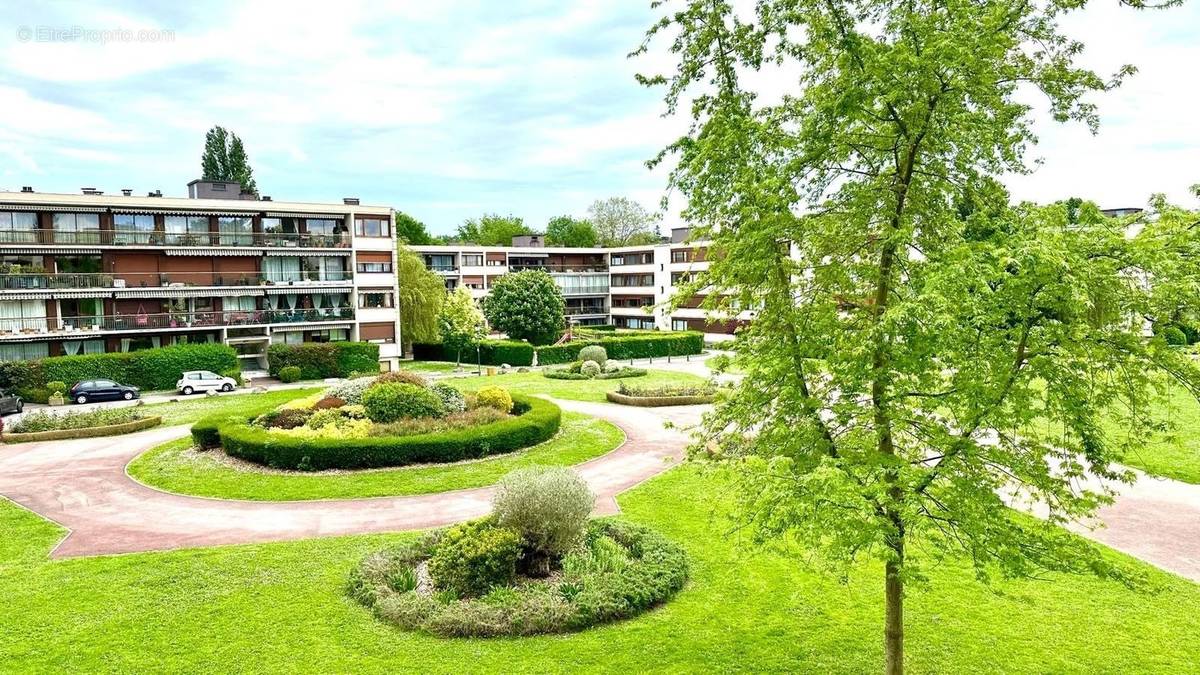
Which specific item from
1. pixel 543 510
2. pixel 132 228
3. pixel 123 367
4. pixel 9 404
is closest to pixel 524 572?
pixel 543 510

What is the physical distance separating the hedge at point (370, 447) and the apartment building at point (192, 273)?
26.9 metres

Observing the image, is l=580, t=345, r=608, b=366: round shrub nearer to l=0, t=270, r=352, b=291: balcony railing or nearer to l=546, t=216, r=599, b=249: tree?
l=0, t=270, r=352, b=291: balcony railing

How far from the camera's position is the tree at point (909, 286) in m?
7.03

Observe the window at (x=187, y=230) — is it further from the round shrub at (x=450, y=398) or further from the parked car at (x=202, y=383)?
the round shrub at (x=450, y=398)

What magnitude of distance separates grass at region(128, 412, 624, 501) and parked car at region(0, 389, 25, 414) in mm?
15660

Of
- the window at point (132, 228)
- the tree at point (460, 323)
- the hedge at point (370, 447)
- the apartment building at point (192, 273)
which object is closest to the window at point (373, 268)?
the apartment building at point (192, 273)

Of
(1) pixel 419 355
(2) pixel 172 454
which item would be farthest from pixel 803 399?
(1) pixel 419 355

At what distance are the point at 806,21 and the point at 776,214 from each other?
235 centimetres

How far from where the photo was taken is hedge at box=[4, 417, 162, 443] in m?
28.6

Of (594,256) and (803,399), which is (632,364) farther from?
(803,399)

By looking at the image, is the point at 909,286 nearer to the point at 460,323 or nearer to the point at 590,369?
the point at 590,369

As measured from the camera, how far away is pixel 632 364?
55406 millimetres

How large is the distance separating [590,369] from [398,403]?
22048 millimetres

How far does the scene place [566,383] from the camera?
44.2 meters
